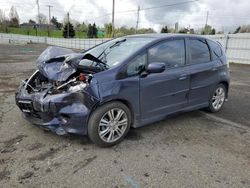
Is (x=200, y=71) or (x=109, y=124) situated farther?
(x=200, y=71)

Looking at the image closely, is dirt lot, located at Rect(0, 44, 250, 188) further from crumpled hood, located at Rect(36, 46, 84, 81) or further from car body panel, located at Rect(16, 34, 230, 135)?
crumpled hood, located at Rect(36, 46, 84, 81)

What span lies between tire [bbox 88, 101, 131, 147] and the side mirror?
0.67 meters

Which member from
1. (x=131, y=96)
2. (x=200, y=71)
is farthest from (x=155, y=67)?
(x=200, y=71)

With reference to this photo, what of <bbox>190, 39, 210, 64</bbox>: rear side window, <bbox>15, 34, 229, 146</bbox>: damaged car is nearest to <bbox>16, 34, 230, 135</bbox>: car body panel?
<bbox>15, 34, 229, 146</bbox>: damaged car

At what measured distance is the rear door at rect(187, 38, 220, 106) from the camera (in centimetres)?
450

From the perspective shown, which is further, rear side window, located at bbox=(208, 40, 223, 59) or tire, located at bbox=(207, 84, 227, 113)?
tire, located at bbox=(207, 84, 227, 113)

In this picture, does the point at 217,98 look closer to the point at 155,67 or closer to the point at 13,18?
the point at 155,67

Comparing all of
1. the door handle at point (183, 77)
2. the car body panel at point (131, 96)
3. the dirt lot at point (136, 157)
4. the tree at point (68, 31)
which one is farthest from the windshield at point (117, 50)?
the tree at point (68, 31)

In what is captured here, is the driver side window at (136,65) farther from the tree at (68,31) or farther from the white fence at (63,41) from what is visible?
the tree at (68,31)

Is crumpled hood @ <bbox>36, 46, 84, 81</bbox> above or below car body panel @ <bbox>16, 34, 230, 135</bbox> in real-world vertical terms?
above

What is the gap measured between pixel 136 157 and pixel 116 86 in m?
1.02

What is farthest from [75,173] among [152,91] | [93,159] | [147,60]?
[147,60]

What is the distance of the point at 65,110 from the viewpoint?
3340 mm

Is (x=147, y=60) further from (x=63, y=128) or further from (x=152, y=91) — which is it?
(x=63, y=128)
